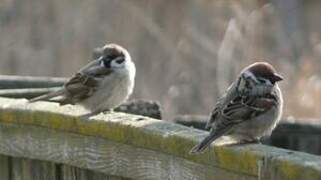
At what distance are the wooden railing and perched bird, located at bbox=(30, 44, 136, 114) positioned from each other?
51.5 inches

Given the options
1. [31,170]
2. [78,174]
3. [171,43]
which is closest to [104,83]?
[31,170]

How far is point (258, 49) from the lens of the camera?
1056 centimetres

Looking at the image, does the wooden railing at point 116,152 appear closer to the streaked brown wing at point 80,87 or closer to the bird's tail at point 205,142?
the bird's tail at point 205,142

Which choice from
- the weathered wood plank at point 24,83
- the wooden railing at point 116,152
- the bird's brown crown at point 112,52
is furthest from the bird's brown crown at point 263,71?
the weathered wood plank at point 24,83

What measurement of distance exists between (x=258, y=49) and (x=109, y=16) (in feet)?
5.39

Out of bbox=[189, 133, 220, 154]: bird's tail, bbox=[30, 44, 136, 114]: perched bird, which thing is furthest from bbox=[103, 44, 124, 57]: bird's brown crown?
bbox=[189, 133, 220, 154]: bird's tail

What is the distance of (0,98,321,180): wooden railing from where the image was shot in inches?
120

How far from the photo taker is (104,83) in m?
6.10

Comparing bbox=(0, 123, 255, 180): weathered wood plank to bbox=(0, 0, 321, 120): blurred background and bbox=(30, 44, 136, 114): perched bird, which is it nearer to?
bbox=(30, 44, 136, 114): perched bird

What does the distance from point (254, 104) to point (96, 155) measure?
38.0 inches

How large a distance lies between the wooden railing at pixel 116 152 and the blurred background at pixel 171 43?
5.49 m

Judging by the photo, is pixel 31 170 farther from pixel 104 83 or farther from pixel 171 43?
pixel 171 43

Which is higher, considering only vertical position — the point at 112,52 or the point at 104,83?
the point at 112,52

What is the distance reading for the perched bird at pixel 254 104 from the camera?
445 centimetres
